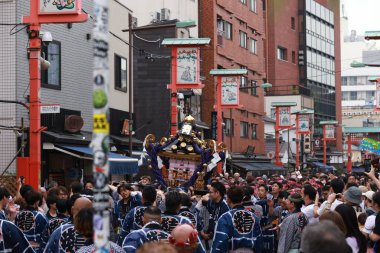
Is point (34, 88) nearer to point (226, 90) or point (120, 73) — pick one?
point (120, 73)

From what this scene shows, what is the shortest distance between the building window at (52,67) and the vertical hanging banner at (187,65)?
476 centimetres

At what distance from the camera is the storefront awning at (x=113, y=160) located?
25.9 metres

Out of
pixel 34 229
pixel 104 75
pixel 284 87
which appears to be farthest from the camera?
pixel 284 87

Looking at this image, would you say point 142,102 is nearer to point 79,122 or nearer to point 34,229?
point 79,122

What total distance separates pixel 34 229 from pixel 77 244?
10.2ft

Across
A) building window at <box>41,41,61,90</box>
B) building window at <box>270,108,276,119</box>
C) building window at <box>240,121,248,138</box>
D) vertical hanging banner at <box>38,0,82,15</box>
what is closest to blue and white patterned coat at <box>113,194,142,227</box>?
vertical hanging banner at <box>38,0,82,15</box>

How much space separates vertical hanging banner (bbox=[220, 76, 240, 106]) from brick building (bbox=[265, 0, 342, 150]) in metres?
32.4

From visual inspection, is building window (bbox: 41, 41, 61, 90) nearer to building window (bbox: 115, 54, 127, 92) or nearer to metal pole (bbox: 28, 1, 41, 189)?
building window (bbox: 115, 54, 127, 92)

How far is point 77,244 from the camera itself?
25.3ft

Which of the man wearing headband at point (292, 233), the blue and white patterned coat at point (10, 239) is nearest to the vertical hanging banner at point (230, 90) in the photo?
the man wearing headband at point (292, 233)

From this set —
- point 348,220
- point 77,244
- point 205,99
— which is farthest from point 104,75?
point 205,99

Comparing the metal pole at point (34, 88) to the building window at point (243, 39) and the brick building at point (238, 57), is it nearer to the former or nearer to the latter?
the brick building at point (238, 57)

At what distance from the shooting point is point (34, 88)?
16.8 meters

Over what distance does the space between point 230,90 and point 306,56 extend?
41.3m
